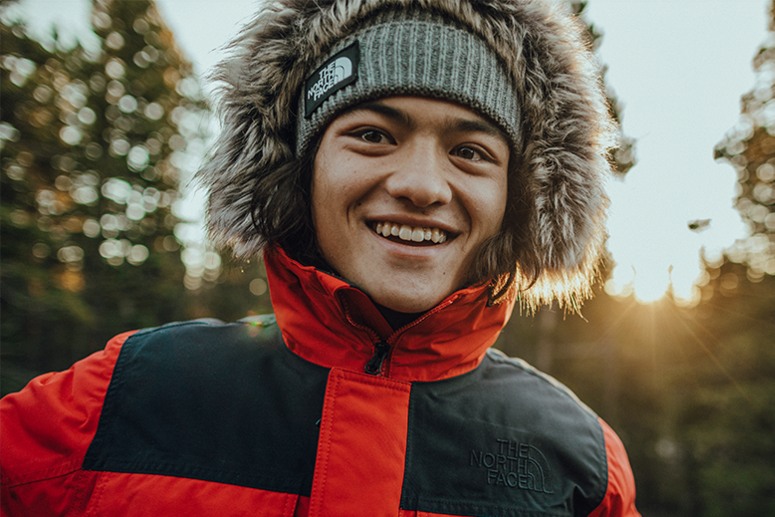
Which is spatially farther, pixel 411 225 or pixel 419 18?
pixel 419 18

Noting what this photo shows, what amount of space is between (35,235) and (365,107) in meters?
8.20

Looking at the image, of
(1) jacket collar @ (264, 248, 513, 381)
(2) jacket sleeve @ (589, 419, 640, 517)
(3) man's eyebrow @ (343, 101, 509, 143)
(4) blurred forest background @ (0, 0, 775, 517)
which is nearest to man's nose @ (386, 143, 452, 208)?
(3) man's eyebrow @ (343, 101, 509, 143)

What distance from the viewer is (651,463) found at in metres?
14.8

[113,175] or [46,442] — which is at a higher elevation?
Answer: [113,175]

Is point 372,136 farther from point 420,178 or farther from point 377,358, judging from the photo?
point 377,358

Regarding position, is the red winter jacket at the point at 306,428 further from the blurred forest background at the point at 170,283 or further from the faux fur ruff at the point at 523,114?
the blurred forest background at the point at 170,283

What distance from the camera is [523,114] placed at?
1.80m

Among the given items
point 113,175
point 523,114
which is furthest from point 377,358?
point 113,175

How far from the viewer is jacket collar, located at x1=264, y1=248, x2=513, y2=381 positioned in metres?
1.50

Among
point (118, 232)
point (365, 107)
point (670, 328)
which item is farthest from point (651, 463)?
point (118, 232)

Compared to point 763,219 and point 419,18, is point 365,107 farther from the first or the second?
point 763,219

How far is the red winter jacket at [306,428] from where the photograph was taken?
1.34m

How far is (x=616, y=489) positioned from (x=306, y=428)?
4.19 ft

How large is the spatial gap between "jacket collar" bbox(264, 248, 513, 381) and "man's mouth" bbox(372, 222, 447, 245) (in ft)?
0.78
